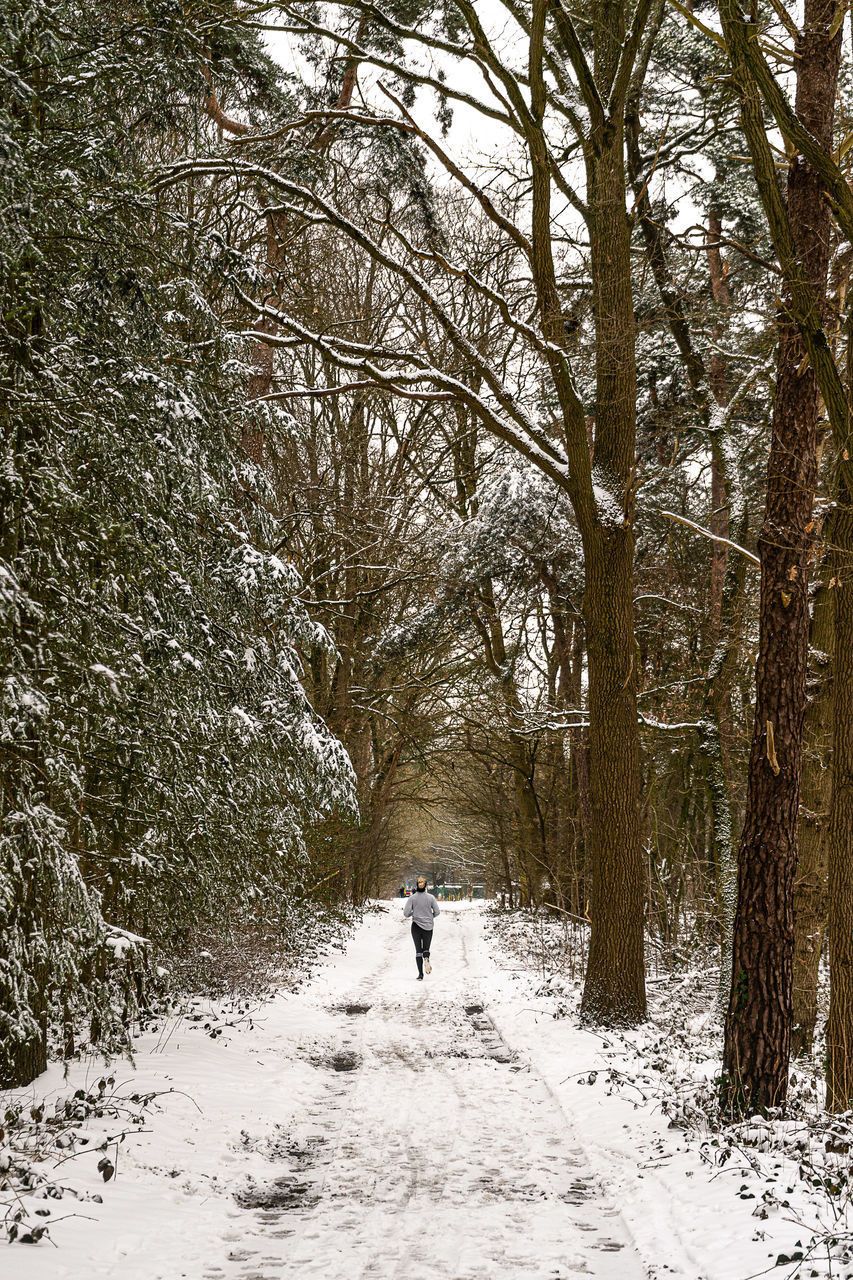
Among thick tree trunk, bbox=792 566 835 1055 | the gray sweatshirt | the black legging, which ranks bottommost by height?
the black legging

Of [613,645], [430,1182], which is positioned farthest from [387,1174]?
[613,645]

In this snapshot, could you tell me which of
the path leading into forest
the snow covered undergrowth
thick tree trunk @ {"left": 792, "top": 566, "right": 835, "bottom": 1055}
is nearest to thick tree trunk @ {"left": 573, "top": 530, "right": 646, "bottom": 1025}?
the snow covered undergrowth

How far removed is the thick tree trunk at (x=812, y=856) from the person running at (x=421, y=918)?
19.5ft

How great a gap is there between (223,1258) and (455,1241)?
3.59ft

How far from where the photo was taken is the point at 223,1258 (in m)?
4.12

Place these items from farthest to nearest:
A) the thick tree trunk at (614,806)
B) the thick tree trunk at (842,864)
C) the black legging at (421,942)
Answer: the black legging at (421,942), the thick tree trunk at (614,806), the thick tree trunk at (842,864)

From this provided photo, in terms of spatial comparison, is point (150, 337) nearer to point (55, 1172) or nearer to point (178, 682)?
point (178, 682)

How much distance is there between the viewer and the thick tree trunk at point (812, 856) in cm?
902

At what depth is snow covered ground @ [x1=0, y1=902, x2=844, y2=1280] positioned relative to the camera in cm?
402

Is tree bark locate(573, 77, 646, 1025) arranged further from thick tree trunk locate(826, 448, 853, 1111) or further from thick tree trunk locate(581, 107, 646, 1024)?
thick tree trunk locate(826, 448, 853, 1111)

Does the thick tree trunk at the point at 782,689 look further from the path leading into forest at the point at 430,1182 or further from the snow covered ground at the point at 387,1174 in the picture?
the path leading into forest at the point at 430,1182

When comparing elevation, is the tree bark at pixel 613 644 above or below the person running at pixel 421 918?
above

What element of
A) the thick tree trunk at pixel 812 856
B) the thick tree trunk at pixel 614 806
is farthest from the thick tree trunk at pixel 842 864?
the thick tree trunk at pixel 614 806

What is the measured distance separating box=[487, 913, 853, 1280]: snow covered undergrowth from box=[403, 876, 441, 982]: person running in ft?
16.8
